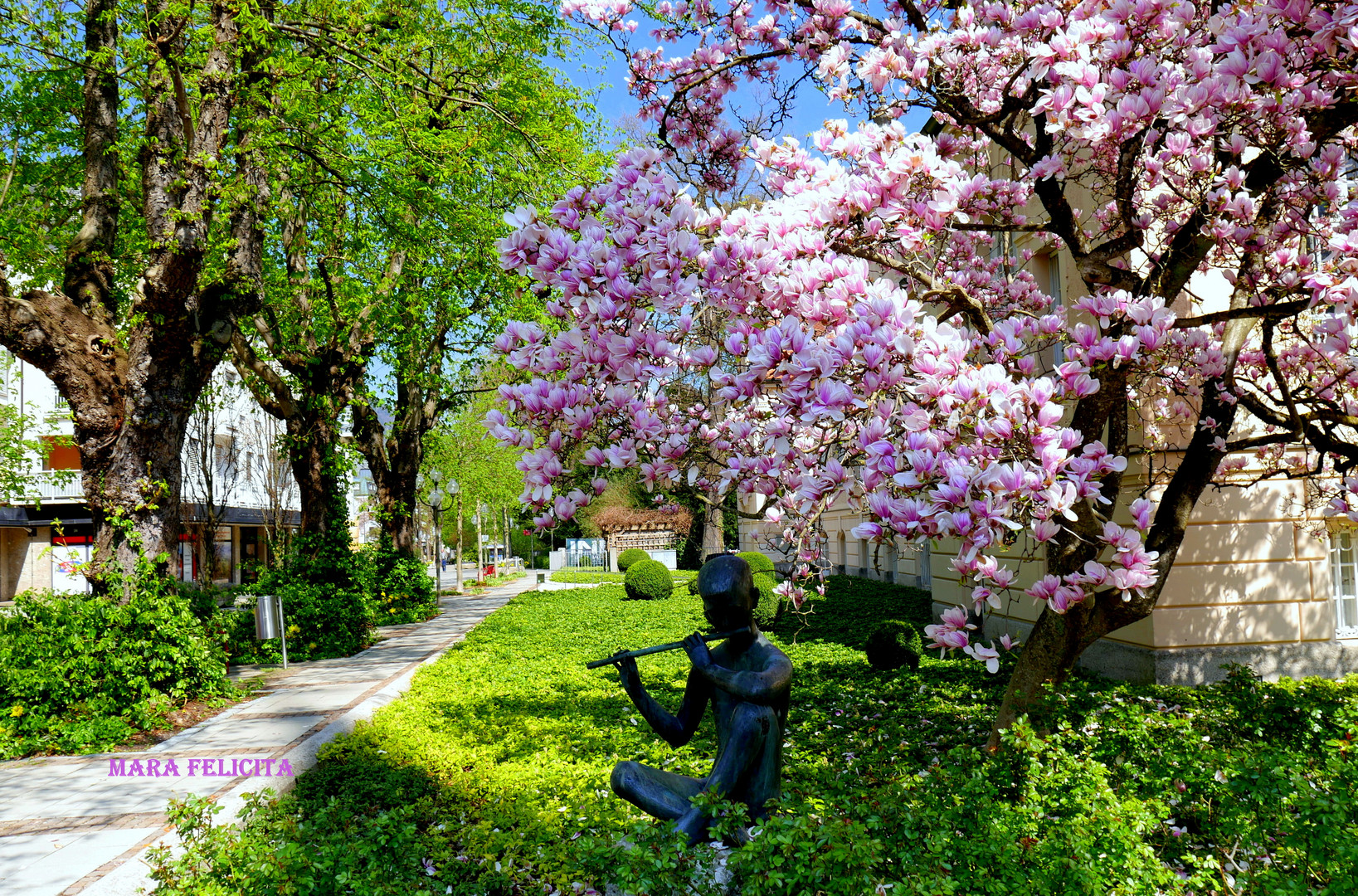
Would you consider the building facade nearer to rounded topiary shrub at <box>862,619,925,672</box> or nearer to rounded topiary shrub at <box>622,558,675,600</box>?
rounded topiary shrub at <box>622,558,675,600</box>

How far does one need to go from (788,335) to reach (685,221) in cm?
97

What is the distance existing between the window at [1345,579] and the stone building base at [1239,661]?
61cm

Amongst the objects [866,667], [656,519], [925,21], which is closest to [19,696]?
[866,667]

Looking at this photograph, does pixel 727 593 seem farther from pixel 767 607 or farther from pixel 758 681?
pixel 767 607

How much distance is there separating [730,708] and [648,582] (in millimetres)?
18891

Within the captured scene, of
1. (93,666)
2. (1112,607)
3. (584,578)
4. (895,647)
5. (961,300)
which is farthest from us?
(584,578)

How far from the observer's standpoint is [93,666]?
336 inches

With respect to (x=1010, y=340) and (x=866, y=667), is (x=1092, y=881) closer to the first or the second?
Result: (x=1010, y=340)

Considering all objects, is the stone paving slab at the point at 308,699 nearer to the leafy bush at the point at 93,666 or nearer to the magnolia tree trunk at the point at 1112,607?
the leafy bush at the point at 93,666

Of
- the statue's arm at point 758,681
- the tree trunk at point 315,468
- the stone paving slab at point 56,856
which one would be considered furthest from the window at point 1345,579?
the tree trunk at point 315,468

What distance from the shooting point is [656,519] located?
4291 centimetres

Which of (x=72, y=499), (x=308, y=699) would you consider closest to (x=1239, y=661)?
(x=308, y=699)

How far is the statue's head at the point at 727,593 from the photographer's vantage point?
3.75 metres

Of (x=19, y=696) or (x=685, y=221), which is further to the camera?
(x=19, y=696)
